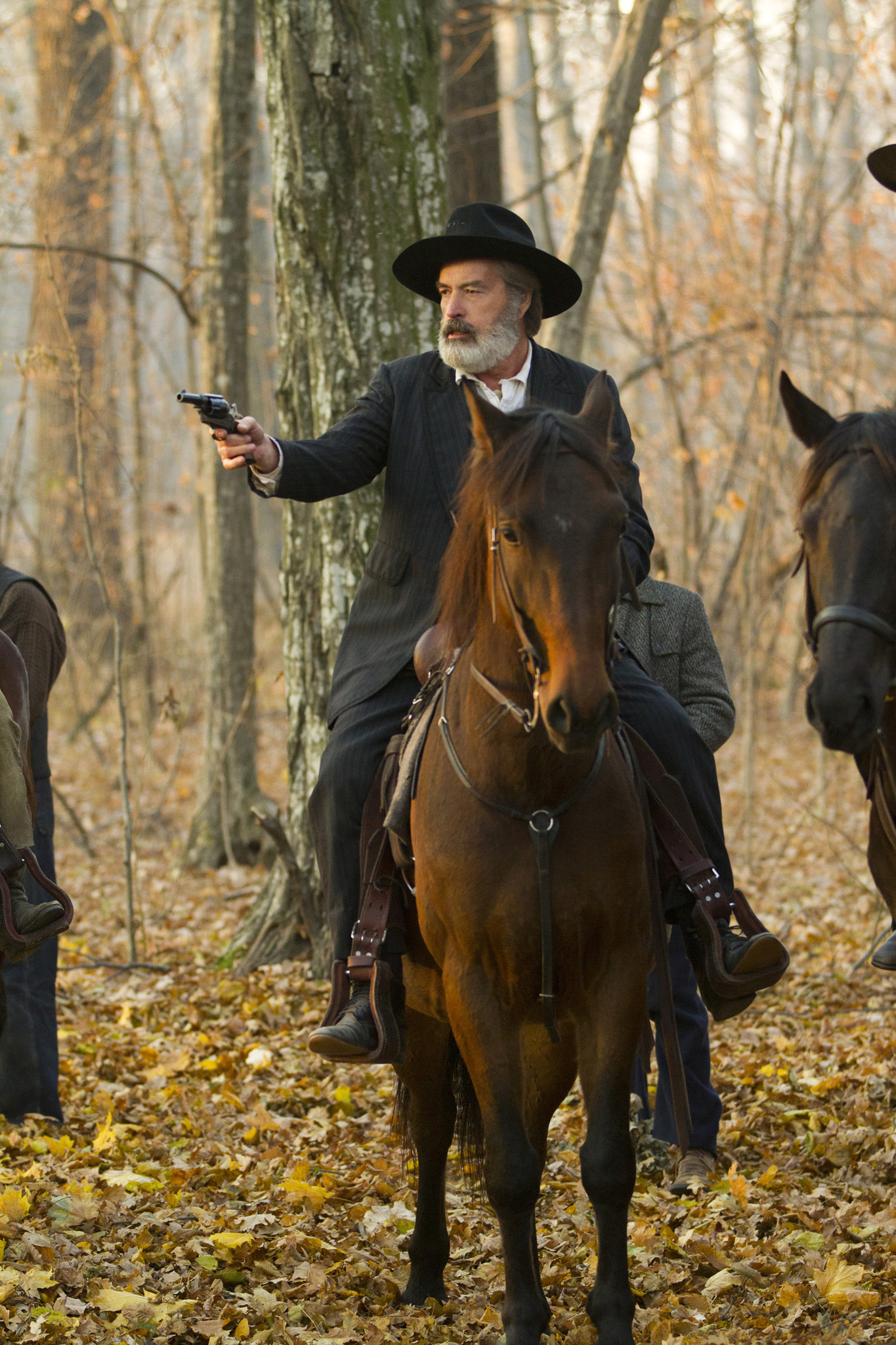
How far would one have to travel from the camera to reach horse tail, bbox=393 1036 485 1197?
414cm

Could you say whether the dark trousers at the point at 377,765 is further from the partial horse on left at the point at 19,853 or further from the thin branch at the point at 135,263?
the thin branch at the point at 135,263

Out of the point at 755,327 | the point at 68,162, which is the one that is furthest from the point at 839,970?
the point at 68,162

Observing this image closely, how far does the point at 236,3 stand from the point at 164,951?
8033 millimetres

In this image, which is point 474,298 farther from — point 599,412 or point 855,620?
point 855,620

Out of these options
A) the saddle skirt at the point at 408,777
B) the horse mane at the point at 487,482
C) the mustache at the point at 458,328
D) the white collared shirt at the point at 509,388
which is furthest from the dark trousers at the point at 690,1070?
the mustache at the point at 458,328

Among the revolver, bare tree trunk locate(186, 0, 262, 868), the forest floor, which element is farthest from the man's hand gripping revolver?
bare tree trunk locate(186, 0, 262, 868)

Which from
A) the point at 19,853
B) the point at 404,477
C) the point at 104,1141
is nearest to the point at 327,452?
the point at 404,477

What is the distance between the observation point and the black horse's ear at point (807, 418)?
11.9 feet

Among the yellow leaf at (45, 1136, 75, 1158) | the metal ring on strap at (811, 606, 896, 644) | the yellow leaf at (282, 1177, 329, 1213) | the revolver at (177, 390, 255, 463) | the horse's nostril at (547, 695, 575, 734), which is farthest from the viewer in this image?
the yellow leaf at (45, 1136, 75, 1158)

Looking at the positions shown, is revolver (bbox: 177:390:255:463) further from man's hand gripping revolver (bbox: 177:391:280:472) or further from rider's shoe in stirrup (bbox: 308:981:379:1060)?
rider's shoe in stirrup (bbox: 308:981:379:1060)

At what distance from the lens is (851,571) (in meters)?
3.32

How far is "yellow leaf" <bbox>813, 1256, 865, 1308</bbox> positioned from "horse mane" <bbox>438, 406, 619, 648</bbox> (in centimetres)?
226

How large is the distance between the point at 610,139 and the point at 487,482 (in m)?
6.49

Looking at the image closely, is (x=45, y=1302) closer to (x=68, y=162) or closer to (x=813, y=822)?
(x=813, y=822)
